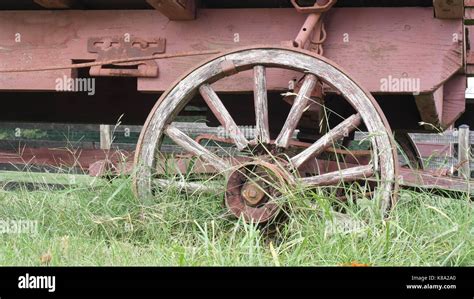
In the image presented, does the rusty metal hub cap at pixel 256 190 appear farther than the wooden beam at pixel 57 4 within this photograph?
No

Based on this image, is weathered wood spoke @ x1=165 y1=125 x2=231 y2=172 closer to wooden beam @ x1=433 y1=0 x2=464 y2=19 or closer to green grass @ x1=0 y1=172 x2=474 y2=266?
green grass @ x1=0 y1=172 x2=474 y2=266

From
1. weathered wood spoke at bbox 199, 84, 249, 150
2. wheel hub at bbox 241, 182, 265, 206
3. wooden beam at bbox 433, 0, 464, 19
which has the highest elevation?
wooden beam at bbox 433, 0, 464, 19

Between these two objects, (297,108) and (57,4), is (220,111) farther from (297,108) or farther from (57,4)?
(57,4)

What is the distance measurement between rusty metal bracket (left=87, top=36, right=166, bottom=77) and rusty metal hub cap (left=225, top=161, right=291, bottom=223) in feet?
3.24

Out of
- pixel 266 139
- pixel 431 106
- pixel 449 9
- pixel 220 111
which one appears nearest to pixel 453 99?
pixel 431 106

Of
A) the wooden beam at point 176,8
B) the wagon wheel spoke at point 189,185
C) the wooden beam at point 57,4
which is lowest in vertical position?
the wagon wheel spoke at point 189,185

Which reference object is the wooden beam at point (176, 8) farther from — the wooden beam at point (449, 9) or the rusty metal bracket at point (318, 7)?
the wooden beam at point (449, 9)

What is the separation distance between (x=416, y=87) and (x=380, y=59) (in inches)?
10.5

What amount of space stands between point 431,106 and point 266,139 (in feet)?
3.70

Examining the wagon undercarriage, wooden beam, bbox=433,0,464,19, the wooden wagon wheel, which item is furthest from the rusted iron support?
wooden beam, bbox=433,0,464,19

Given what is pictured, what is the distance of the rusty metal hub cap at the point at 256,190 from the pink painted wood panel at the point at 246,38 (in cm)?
70

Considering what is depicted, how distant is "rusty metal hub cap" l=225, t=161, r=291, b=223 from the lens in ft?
12.1

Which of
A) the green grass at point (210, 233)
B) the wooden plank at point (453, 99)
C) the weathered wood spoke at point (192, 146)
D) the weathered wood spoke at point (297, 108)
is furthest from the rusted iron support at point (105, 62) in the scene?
the wooden plank at point (453, 99)

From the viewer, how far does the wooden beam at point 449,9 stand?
3.88 m
